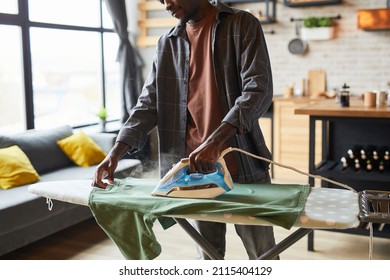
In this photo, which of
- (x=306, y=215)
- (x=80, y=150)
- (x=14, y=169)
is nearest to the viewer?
(x=306, y=215)

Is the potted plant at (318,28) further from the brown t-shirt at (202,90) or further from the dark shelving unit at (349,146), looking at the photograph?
the brown t-shirt at (202,90)

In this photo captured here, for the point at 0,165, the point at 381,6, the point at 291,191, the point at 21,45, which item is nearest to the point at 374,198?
the point at 291,191

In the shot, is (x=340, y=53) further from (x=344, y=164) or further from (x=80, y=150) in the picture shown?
(x=80, y=150)

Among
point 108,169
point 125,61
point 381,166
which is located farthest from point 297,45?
point 108,169

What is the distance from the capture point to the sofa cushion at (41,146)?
11.8ft

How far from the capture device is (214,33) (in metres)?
1.75

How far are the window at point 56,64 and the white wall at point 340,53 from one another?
1.63m

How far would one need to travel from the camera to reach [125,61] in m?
5.24

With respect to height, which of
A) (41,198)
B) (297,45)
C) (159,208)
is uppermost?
(297,45)

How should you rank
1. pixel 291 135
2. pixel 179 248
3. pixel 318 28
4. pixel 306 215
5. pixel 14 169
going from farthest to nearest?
pixel 318 28, pixel 291 135, pixel 14 169, pixel 179 248, pixel 306 215

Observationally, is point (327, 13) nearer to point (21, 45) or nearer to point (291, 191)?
point (21, 45)

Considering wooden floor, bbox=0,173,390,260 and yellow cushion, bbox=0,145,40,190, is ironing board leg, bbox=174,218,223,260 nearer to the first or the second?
wooden floor, bbox=0,173,390,260

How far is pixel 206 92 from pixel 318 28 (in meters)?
3.61

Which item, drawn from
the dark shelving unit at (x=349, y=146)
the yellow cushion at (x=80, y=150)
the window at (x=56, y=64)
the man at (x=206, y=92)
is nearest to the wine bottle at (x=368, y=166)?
the dark shelving unit at (x=349, y=146)
